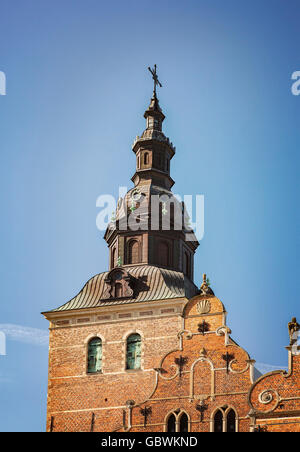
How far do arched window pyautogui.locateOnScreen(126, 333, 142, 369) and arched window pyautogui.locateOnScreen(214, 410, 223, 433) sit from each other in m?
7.25

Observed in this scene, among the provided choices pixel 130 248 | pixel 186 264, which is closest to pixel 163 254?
pixel 130 248

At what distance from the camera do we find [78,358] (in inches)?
1732

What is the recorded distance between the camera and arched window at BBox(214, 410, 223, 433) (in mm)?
36031

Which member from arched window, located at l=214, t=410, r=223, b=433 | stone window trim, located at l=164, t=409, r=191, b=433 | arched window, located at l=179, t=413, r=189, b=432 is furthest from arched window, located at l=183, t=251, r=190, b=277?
arched window, located at l=214, t=410, r=223, b=433

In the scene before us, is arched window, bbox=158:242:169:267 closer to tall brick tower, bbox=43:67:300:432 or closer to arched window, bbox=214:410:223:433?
tall brick tower, bbox=43:67:300:432

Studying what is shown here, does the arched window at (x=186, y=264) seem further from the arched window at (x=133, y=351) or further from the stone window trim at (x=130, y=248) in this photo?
the arched window at (x=133, y=351)

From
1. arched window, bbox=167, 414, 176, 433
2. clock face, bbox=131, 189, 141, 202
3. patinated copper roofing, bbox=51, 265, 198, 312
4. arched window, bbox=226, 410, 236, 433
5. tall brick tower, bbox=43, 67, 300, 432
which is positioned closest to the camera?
arched window, bbox=226, 410, 236, 433

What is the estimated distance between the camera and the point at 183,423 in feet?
120

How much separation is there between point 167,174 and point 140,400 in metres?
13.9

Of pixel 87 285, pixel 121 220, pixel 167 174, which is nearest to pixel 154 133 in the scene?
pixel 167 174
